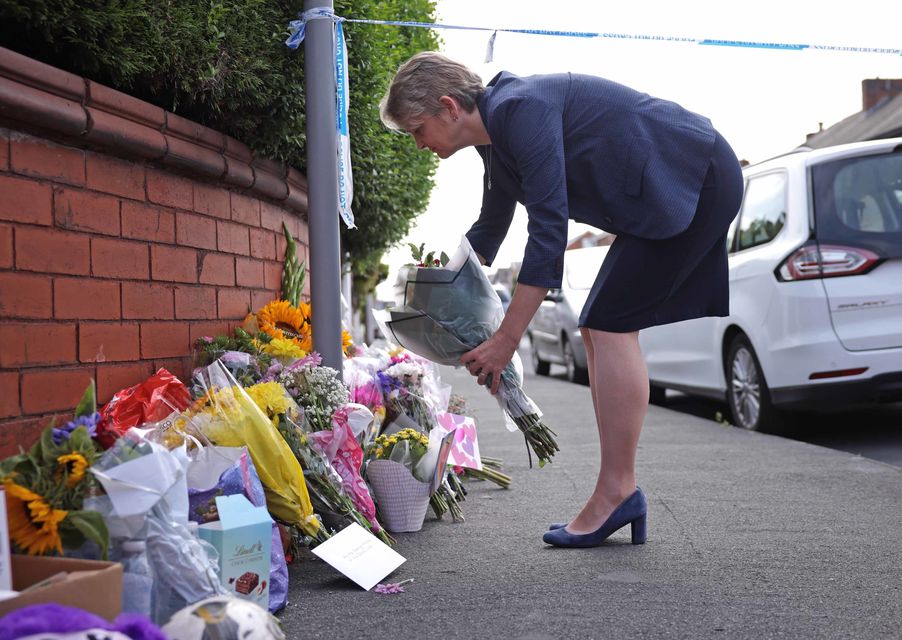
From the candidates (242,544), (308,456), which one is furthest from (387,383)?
(242,544)

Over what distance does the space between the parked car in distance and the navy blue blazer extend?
8.36 m

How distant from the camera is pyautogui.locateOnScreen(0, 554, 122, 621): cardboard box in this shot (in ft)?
5.55

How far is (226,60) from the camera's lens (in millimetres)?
3490

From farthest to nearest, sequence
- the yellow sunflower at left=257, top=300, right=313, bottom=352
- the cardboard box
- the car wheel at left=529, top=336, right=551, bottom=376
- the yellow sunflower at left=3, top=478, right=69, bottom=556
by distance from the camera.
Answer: the car wheel at left=529, top=336, right=551, bottom=376, the yellow sunflower at left=257, top=300, right=313, bottom=352, the yellow sunflower at left=3, top=478, right=69, bottom=556, the cardboard box

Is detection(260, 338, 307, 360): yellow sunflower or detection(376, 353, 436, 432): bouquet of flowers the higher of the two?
detection(260, 338, 307, 360): yellow sunflower

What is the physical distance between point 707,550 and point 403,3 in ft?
14.1

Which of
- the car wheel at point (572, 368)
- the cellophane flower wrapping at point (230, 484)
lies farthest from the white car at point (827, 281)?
the car wheel at point (572, 368)

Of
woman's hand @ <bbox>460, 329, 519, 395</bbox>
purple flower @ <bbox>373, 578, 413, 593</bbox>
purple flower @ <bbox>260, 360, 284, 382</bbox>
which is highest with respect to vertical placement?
woman's hand @ <bbox>460, 329, 519, 395</bbox>

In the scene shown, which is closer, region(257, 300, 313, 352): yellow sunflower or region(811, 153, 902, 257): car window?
region(257, 300, 313, 352): yellow sunflower

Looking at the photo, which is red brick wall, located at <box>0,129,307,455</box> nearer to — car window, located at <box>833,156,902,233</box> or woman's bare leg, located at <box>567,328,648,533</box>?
woman's bare leg, located at <box>567,328,648,533</box>

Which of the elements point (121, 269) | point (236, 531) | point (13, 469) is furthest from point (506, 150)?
point (13, 469)

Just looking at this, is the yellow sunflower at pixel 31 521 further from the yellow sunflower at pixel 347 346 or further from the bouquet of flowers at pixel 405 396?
the yellow sunflower at pixel 347 346

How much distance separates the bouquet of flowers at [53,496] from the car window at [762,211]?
460 cm

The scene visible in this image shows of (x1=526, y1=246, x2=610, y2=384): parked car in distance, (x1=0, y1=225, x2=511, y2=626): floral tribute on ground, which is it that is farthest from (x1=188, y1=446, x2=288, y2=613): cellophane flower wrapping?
(x1=526, y1=246, x2=610, y2=384): parked car in distance
